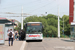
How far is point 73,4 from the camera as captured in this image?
59.2 m

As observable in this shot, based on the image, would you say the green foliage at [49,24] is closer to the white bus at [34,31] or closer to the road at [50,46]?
the white bus at [34,31]

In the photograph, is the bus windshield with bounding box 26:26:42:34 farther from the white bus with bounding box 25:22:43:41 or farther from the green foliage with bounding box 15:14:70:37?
the green foliage with bounding box 15:14:70:37

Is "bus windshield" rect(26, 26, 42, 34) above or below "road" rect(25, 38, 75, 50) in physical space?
above

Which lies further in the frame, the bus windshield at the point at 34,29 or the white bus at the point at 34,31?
the bus windshield at the point at 34,29

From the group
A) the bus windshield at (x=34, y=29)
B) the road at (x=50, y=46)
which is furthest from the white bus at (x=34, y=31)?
the road at (x=50, y=46)

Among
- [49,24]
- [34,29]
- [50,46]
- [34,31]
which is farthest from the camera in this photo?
[49,24]

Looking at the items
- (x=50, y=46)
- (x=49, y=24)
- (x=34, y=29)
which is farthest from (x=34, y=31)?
(x=49, y=24)

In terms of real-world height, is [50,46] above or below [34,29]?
below

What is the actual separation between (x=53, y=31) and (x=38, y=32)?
4818 centimetres

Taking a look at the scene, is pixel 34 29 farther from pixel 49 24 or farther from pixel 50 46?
pixel 49 24

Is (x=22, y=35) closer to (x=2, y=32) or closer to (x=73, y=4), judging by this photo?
(x=2, y=32)

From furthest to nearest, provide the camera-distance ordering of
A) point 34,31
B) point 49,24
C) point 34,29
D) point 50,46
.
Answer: point 49,24 < point 34,29 < point 34,31 < point 50,46

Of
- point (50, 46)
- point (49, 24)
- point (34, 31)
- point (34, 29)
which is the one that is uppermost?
point (49, 24)

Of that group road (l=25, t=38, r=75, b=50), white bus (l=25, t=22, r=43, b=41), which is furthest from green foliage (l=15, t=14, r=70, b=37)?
road (l=25, t=38, r=75, b=50)
